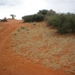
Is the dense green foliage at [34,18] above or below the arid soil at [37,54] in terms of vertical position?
above

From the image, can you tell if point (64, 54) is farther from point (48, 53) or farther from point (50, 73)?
point (50, 73)

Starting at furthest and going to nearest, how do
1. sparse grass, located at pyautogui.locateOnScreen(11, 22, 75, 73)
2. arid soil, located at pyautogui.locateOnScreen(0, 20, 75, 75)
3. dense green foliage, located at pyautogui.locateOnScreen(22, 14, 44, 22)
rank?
dense green foliage, located at pyautogui.locateOnScreen(22, 14, 44, 22) → sparse grass, located at pyautogui.locateOnScreen(11, 22, 75, 73) → arid soil, located at pyautogui.locateOnScreen(0, 20, 75, 75)

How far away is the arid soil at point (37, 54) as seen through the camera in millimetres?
12018

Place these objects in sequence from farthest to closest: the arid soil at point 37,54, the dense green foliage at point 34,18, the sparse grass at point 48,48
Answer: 1. the dense green foliage at point 34,18
2. the sparse grass at point 48,48
3. the arid soil at point 37,54

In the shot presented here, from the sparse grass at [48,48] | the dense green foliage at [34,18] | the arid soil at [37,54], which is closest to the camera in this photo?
the arid soil at [37,54]

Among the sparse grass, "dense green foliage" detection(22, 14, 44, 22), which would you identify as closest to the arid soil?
the sparse grass

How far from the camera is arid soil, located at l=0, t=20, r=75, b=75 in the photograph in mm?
12018

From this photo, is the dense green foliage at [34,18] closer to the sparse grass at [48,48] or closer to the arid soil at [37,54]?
the arid soil at [37,54]

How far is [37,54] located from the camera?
1484 centimetres

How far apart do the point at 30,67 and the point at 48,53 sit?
8.61 ft

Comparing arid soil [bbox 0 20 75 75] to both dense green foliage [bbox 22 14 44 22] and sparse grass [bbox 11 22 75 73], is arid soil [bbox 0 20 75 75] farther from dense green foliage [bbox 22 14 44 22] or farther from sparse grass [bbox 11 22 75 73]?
dense green foliage [bbox 22 14 44 22]

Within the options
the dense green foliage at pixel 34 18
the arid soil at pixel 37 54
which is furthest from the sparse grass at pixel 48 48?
the dense green foliage at pixel 34 18

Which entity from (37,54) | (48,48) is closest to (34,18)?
(48,48)

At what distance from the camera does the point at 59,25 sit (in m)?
20.6
